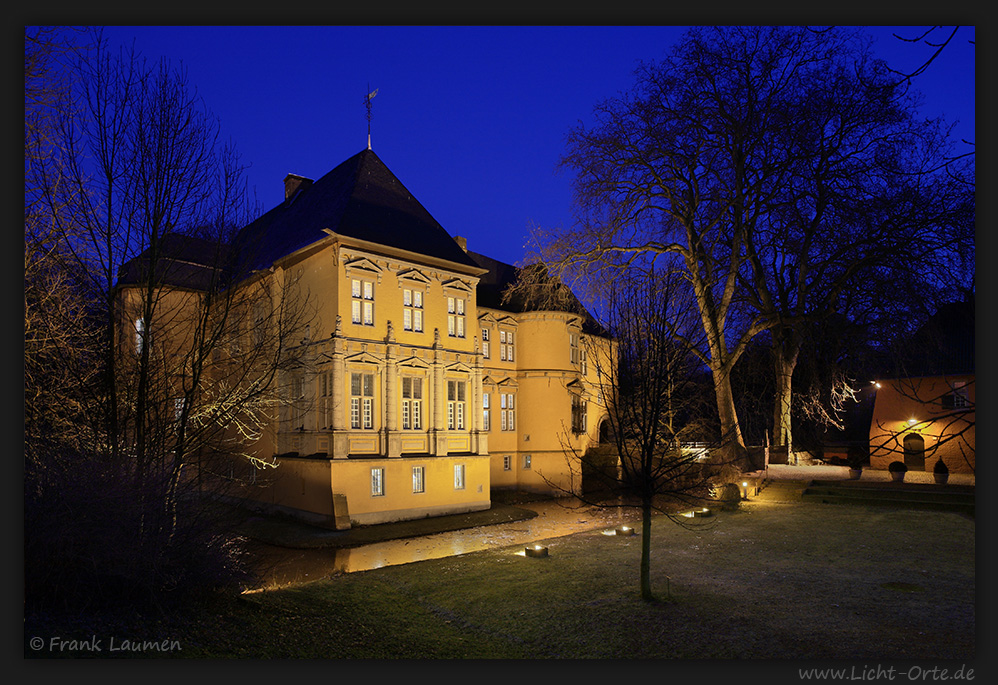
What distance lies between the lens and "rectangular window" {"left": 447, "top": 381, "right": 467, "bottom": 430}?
85.9 feet

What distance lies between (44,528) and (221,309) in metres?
6.03

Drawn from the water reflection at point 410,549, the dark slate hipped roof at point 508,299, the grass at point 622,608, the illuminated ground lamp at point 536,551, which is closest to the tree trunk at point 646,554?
the grass at point 622,608

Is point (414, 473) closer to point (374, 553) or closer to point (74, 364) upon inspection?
point (374, 553)

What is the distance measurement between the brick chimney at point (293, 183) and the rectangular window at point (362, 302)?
1233 centimetres

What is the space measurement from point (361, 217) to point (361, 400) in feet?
24.1

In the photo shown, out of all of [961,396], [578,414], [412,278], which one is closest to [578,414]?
[578,414]

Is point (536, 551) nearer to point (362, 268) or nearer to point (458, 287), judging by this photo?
point (362, 268)

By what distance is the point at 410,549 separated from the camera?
61.4 feet

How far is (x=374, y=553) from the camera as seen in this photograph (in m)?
18.4

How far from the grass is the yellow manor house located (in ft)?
23.3

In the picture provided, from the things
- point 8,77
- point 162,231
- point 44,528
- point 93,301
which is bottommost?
point 44,528

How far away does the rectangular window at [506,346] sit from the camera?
109ft

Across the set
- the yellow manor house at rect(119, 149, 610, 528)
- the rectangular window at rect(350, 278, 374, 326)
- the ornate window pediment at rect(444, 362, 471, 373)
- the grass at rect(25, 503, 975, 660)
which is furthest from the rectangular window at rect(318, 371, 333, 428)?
the grass at rect(25, 503, 975, 660)

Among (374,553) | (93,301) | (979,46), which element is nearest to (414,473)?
(374,553)
